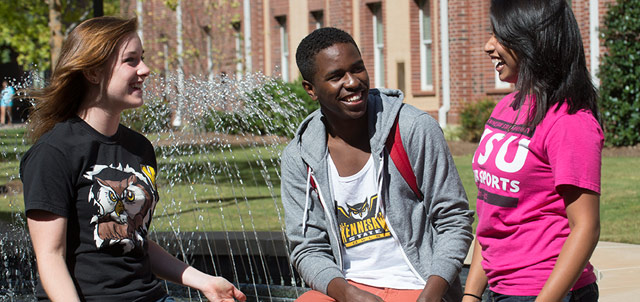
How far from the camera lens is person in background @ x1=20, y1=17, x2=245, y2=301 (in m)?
3.24

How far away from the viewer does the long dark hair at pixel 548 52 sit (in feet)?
10.2

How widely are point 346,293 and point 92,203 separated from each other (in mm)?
1035

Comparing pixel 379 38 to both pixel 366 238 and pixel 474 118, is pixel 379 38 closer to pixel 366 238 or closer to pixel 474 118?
pixel 474 118

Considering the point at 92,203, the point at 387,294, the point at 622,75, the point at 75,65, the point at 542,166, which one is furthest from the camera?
the point at 622,75

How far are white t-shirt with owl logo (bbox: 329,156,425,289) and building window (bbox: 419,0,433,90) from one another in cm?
2168

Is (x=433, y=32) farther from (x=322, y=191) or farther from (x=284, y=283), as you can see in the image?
(x=322, y=191)

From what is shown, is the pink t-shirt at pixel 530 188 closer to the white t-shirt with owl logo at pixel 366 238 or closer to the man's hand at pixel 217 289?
the white t-shirt with owl logo at pixel 366 238

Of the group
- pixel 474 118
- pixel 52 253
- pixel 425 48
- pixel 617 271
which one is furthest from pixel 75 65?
pixel 425 48

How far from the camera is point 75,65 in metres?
3.46

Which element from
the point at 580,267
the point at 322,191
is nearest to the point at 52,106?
the point at 322,191

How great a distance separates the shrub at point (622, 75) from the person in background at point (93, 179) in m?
16.3

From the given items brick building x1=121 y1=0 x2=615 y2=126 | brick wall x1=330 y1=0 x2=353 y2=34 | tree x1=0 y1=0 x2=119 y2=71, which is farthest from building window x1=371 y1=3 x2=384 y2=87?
tree x1=0 y1=0 x2=119 y2=71

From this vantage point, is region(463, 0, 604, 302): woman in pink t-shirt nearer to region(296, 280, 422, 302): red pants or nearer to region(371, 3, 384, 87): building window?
region(296, 280, 422, 302): red pants

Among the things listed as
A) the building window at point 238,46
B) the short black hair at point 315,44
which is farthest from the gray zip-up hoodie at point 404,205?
the building window at point 238,46
